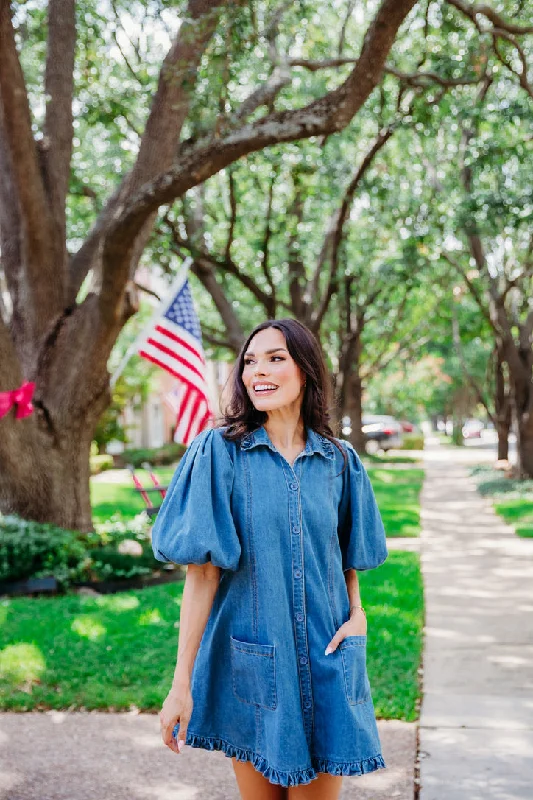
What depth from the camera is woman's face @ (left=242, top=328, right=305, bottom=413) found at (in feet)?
8.41

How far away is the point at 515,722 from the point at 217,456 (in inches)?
124

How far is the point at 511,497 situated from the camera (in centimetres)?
1595

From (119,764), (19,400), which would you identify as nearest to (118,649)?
(119,764)

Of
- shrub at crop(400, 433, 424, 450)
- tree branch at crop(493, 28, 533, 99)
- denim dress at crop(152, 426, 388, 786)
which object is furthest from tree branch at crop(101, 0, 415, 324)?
shrub at crop(400, 433, 424, 450)

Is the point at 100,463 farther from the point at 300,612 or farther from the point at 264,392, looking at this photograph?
the point at 300,612

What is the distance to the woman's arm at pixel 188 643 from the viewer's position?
2.34 metres

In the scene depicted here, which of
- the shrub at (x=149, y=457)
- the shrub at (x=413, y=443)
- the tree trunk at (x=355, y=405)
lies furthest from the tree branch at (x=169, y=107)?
the shrub at (x=413, y=443)

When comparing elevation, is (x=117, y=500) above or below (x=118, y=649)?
above

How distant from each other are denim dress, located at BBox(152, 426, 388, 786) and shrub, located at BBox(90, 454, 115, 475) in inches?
935

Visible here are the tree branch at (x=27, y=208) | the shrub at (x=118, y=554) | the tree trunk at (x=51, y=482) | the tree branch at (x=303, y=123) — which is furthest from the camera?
the tree trunk at (x=51, y=482)

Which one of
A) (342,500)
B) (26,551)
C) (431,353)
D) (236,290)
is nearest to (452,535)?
(26,551)

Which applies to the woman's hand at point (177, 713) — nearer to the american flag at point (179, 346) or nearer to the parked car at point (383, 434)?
the american flag at point (179, 346)

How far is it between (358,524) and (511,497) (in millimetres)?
14052

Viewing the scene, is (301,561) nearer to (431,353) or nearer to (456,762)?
(456,762)
